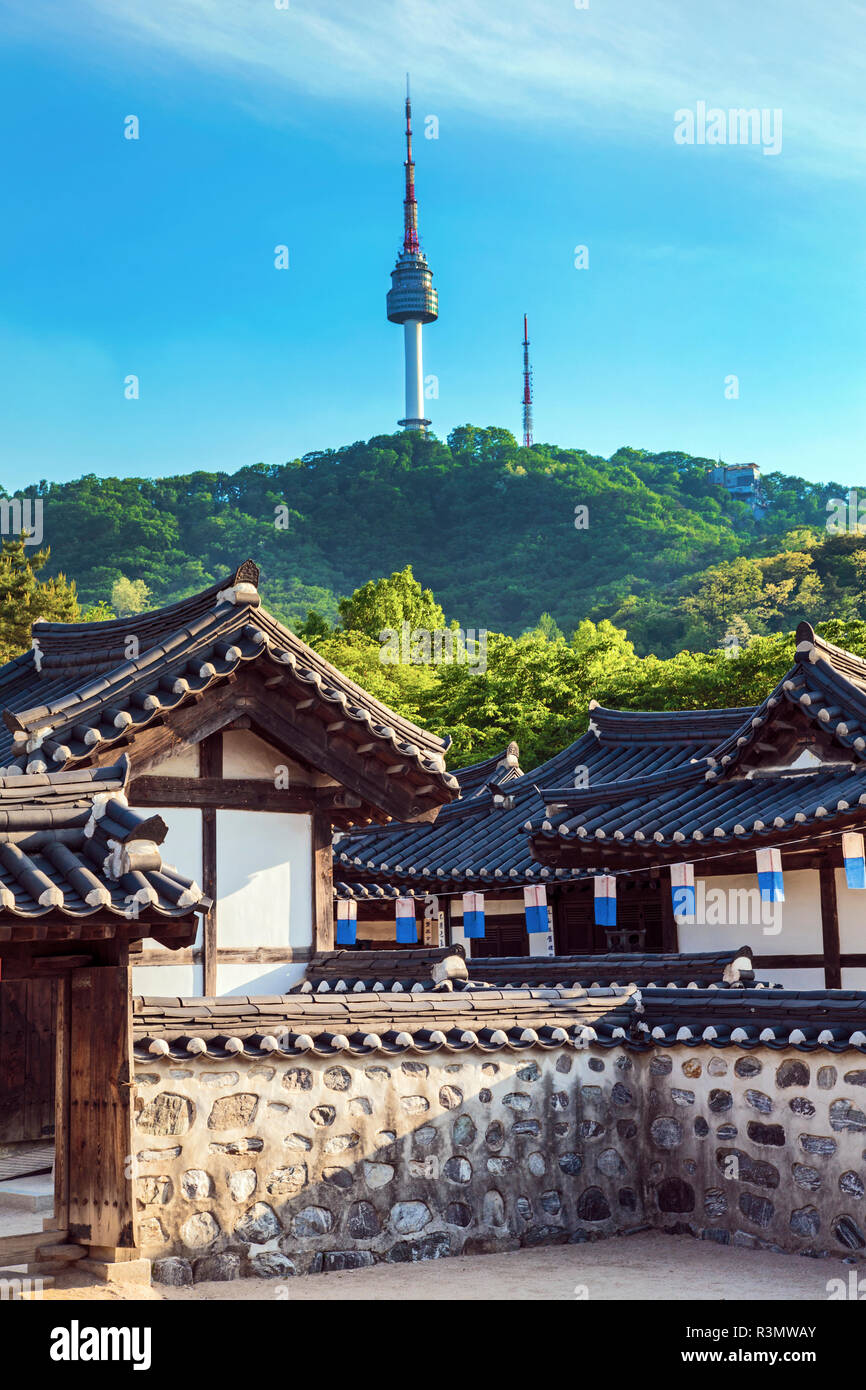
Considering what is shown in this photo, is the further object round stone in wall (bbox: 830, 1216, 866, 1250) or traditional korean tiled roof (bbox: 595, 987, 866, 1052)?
traditional korean tiled roof (bbox: 595, 987, 866, 1052)

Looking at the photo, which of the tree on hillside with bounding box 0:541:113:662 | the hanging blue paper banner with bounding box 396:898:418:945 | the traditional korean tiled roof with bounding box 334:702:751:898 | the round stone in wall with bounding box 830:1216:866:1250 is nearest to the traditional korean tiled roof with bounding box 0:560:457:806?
the round stone in wall with bounding box 830:1216:866:1250

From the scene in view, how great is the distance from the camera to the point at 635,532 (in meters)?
86.7

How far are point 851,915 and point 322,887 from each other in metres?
7.32

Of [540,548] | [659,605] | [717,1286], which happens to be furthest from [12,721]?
[540,548]

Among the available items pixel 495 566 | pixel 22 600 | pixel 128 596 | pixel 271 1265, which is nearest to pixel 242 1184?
pixel 271 1265

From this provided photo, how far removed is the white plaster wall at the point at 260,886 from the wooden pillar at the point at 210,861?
85mm

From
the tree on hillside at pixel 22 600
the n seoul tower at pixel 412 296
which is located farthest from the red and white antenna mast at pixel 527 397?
the tree on hillside at pixel 22 600

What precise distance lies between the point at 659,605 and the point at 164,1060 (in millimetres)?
64946

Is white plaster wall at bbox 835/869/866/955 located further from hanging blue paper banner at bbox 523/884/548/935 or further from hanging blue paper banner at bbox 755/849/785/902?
hanging blue paper banner at bbox 523/884/548/935

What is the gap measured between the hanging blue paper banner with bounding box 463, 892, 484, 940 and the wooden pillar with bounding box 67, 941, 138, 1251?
48.2 feet

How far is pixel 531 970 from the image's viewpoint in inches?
717

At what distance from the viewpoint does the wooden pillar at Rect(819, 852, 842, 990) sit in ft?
58.7

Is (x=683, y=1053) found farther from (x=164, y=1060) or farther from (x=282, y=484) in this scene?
(x=282, y=484)

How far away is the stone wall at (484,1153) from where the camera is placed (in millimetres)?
10266
